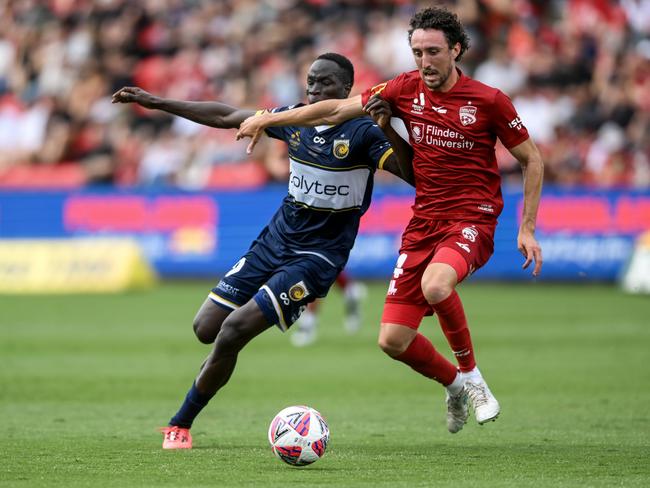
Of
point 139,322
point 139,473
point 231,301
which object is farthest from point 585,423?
point 139,322

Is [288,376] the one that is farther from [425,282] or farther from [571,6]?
[571,6]

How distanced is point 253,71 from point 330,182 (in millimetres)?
18676

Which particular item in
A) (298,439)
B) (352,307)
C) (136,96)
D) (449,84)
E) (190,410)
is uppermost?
(449,84)

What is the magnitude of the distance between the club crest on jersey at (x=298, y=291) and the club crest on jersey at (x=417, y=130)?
1.31 metres

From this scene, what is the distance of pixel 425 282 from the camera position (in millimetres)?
8047

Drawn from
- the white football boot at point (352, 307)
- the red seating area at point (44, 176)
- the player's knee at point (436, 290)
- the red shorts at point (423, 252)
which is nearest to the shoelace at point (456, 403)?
the red shorts at point (423, 252)

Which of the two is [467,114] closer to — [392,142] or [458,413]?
[392,142]

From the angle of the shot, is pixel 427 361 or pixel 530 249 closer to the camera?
pixel 530 249

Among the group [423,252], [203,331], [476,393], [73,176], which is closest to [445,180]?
[423,252]

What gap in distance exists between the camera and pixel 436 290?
26.1 ft

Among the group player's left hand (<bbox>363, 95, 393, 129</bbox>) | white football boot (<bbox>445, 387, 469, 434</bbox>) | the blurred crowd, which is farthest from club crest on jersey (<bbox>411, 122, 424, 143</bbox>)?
the blurred crowd

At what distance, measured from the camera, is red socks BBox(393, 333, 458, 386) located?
28.2 ft

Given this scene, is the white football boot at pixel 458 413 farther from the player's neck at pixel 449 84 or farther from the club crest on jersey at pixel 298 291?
the player's neck at pixel 449 84

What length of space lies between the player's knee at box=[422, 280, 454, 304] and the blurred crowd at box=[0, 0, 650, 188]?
51.5ft
